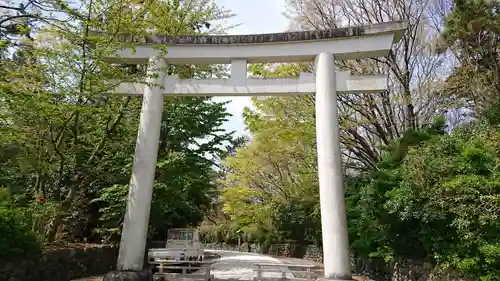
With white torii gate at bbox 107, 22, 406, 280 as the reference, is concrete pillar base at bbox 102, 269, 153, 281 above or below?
below

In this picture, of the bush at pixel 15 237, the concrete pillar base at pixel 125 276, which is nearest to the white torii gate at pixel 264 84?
the concrete pillar base at pixel 125 276

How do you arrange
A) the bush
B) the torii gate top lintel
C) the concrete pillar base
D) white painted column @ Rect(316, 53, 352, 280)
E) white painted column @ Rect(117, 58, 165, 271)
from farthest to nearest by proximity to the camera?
the torii gate top lintel → white painted column @ Rect(117, 58, 165, 271) → the concrete pillar base → white painted column @ Rect(316, 53, 352, 280) → the bush

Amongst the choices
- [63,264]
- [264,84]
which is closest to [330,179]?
[264,84]

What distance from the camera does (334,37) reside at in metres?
8.94

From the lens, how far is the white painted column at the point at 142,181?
807 centimetres

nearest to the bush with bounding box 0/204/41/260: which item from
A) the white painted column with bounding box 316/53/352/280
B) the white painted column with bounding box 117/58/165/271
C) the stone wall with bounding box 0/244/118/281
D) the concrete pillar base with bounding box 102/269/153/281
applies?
the stone wall with bounding box 0/244/118/281

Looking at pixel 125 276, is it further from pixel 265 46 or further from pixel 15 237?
pixel 265 46

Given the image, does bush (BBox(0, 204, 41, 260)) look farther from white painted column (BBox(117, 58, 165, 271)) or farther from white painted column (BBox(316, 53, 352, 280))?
white painted column (BBox(316, 53, 352, 280))

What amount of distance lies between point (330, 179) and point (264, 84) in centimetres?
287

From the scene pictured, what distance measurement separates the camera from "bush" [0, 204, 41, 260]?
714 centimetres

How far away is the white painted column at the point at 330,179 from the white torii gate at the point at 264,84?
0.07 ft

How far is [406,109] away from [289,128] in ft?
13.6

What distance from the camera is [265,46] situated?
9.20 m

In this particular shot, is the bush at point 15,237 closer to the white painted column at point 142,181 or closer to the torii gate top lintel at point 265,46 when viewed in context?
the white painted column at point 142,181
